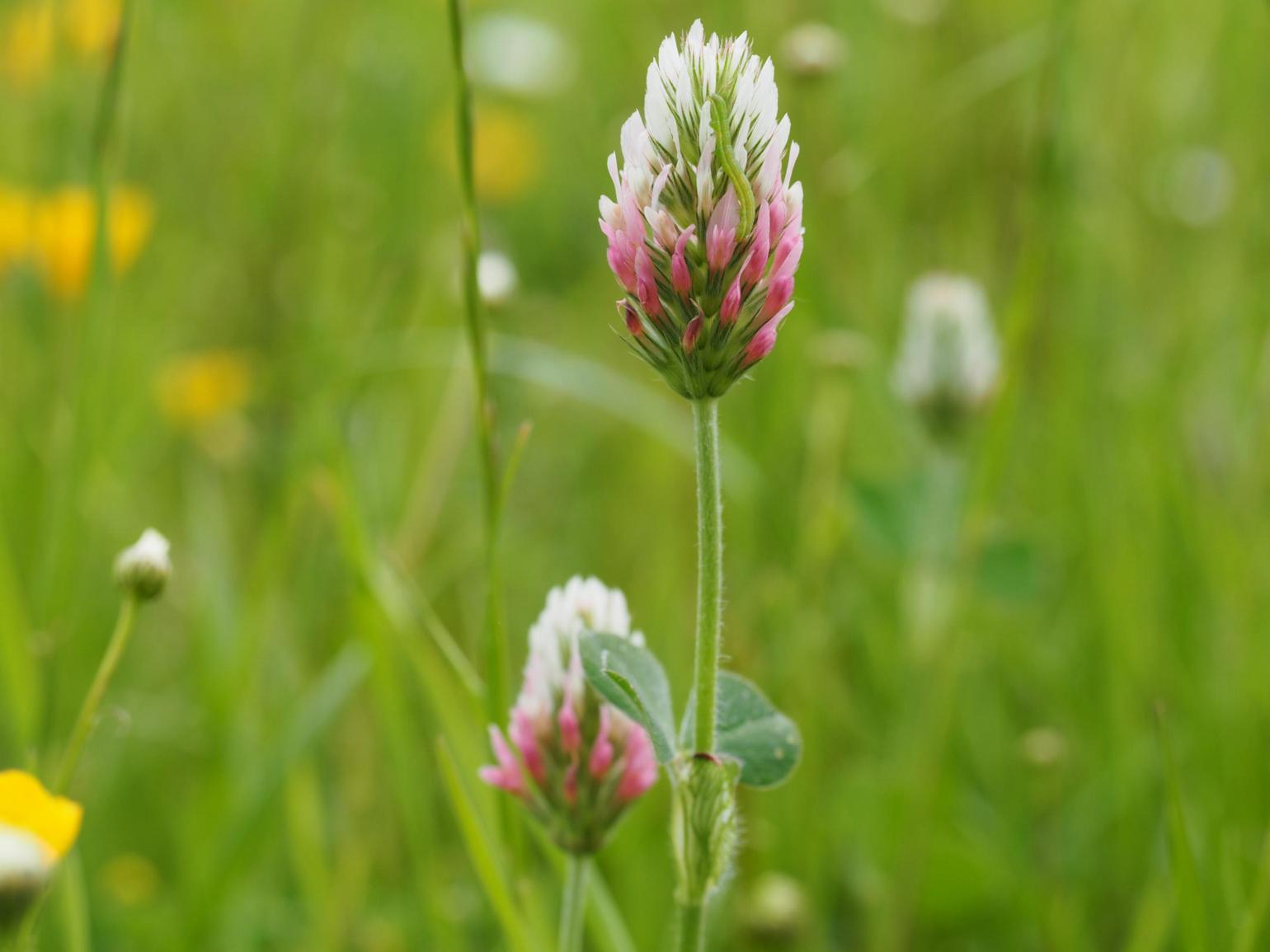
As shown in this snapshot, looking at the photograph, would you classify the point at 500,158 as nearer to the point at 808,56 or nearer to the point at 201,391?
the point at 201,391

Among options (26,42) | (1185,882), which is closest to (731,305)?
(1185,882)

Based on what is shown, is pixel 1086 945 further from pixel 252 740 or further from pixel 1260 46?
pixel 1260 46

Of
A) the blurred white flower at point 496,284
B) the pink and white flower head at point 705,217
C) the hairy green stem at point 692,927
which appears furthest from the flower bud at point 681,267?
the blurred white flower at point 496,284

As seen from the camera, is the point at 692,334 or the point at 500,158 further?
the point at 500,158

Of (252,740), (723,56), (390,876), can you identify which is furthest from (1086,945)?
(723,56)

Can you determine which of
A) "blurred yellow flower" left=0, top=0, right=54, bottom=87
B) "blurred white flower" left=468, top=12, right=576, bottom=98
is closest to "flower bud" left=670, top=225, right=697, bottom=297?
"blurred yellow flower" left=0, top=0, right=54, bottom=87

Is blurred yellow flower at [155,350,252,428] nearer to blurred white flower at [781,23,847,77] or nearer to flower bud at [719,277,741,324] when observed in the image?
blurred white flower at [781,23,847,77]
